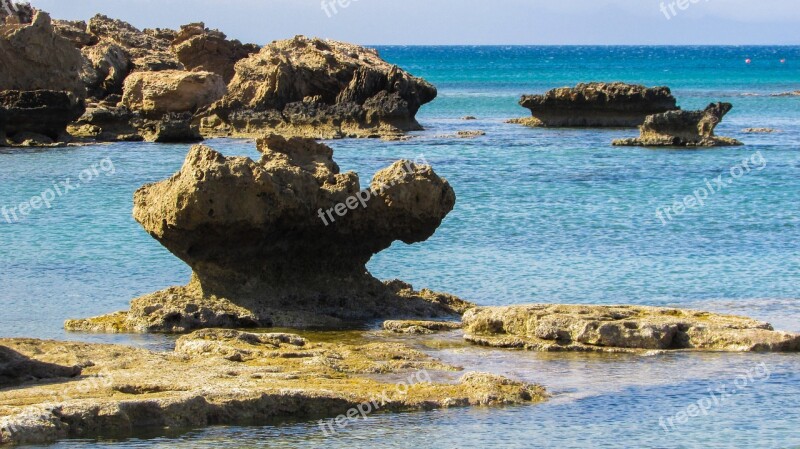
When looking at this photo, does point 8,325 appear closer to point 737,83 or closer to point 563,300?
point 563,300

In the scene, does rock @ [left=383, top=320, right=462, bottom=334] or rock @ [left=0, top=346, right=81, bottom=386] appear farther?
rock @ [left=383, top=320, right=462, bottom=334]

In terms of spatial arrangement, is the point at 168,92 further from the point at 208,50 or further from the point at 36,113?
the point at 208,50

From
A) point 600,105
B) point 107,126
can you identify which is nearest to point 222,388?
point 107,126

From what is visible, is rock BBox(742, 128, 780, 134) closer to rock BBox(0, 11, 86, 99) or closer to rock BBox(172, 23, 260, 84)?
rock BBox(0, 11, 86, 99)

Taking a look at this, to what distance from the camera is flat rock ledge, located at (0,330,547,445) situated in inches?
443

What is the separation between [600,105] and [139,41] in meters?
29.9

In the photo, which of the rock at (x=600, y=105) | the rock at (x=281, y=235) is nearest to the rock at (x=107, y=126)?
the rock at (x=600, y=105)

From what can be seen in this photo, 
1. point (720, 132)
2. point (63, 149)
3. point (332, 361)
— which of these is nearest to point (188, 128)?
point (63, 149)

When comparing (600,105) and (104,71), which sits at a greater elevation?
(104,71)

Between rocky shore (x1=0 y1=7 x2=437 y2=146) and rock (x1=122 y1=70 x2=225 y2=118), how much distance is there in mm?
52

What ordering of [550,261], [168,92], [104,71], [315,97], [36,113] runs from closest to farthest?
1. [550,261]
2. [36,113]
3. [315,97]
4. [168,92]
5. [104,71]

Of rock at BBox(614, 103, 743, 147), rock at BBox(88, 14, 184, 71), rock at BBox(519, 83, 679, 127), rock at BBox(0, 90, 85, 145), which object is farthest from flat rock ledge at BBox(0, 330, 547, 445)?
rock at BBox(88, 14, 184, 71)

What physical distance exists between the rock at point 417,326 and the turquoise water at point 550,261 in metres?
1.30

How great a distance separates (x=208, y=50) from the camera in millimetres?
73250
